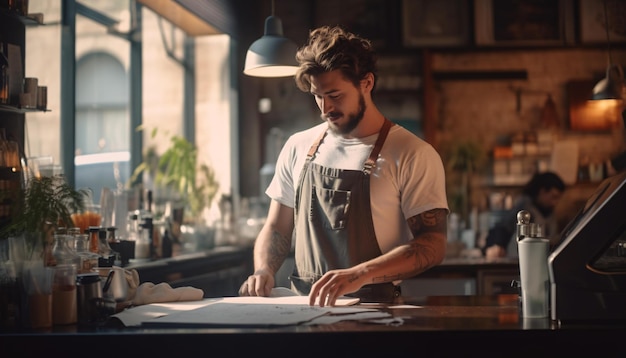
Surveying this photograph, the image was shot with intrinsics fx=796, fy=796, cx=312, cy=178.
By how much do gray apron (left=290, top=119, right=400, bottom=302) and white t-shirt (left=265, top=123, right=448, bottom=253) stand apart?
3 cm

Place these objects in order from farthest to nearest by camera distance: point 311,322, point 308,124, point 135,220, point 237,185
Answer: point 308,124, point 237,185, point 135,220, point 311,322

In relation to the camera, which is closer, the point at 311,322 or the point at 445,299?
the point at 311,322

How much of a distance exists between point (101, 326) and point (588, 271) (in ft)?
4.07

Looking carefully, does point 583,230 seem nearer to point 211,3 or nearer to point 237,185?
point 211,3

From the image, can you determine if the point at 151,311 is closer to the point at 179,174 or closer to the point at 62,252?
the point at 62,252

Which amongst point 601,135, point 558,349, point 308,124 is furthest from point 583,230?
point 601,135

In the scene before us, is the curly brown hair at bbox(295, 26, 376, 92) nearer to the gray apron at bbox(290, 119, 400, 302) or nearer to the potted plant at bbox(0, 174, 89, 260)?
the gray apron at bbox(290, 119, 400, 302)

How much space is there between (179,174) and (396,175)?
3.05m

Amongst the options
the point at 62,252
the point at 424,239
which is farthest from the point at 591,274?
the point at 62,252

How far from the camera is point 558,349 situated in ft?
6.12

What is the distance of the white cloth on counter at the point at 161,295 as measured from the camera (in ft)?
7.84

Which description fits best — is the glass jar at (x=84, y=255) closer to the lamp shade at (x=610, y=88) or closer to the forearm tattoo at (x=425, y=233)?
the forearm tattoo at (x=425, y=233)

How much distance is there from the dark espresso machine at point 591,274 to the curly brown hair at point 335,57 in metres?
1.17

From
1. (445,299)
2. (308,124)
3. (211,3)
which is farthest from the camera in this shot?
(308,124)
